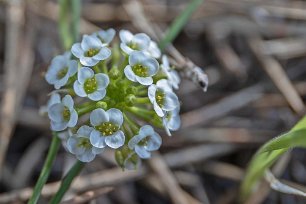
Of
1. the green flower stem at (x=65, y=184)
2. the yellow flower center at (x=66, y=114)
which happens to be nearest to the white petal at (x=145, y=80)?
the yellow flower center at (x=66, y=114)

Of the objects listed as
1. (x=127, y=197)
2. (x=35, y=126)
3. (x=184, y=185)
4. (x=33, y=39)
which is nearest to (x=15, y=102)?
(x=35, y=126)

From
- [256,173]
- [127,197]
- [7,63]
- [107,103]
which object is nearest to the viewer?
[107,103]

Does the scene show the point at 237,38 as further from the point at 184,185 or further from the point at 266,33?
the point at 184,185

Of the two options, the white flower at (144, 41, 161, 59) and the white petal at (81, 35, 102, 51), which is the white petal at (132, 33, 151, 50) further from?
the white petal at (81, 35, 102, 51)

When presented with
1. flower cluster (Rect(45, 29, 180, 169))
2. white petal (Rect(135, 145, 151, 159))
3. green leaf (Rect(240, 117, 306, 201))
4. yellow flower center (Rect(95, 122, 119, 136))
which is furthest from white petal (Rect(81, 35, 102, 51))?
green leaf (Rect(240, 117, 306, 201))

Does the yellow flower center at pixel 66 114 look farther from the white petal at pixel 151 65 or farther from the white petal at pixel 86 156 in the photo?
the white petal at pixel 151 65

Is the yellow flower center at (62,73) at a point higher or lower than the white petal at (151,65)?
lower
